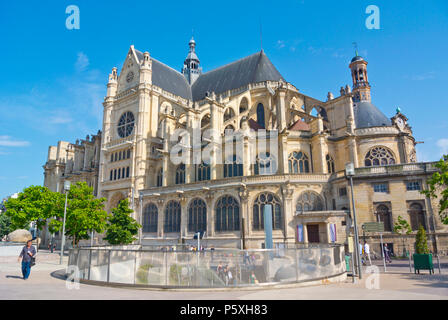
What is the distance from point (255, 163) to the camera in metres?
32.8

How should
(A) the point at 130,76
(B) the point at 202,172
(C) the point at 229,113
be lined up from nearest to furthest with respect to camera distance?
(B) the point at 202,172
(C) the point at 229,113
(A) the point at 130,76

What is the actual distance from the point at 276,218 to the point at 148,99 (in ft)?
92.0

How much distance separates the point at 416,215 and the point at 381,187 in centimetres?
337

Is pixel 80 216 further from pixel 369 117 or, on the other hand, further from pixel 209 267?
pixel 369 117

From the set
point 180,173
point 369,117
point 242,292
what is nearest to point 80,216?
point 180,173

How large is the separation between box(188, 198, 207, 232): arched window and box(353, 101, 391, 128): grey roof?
2167 cm

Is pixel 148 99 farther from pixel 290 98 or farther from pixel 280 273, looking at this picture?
pixel 280 273

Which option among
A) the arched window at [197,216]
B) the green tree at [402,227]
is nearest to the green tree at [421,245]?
the green tree at [402,227]

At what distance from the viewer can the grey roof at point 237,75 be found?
4672 centimetres

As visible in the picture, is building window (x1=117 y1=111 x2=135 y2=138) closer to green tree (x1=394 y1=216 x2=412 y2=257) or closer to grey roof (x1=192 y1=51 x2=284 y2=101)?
grey roof (x1=192 y1=51 x2=284 y2=101)

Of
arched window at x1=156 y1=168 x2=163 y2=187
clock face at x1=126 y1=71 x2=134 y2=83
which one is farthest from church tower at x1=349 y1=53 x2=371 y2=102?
clock face at x1=126 y1=71 x2=134 y2=83

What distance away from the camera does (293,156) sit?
32281 mm

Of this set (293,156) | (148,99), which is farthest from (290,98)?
(148,99)

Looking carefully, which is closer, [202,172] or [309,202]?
[309,202]
